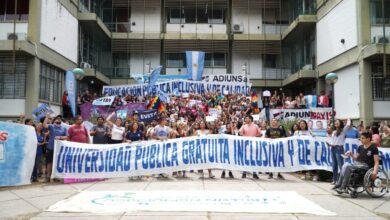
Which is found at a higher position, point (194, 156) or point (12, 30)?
point (12, 30)

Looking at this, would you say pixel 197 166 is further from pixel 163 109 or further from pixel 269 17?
pixel 269 17

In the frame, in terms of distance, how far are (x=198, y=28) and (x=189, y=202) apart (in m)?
30.6

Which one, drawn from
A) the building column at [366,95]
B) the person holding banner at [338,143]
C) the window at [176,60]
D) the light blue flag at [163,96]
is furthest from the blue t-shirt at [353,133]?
the window at [176,60]

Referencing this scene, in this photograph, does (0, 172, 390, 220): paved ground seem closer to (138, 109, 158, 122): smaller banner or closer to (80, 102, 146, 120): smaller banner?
(138, 109, 158, 122): smaller banner

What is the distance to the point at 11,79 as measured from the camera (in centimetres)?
2111

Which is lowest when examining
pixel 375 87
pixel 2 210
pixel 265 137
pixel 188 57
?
pixel 2 210

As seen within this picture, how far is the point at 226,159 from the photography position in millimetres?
11766

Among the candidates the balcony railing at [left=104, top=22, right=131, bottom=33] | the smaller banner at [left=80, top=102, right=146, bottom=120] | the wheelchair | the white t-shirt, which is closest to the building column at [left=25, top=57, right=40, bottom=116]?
the smaller banner at [left=80, top=102, right=146, bottom=120]

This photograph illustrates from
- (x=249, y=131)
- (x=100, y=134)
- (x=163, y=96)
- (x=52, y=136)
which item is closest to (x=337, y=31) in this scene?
(x=163, y=96)

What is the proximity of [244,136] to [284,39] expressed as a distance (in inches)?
961

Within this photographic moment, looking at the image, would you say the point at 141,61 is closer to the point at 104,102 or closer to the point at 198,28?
the point at 198,28

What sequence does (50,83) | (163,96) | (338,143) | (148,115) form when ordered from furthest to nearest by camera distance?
(50,83), (163,96), (148,115), (338,143)

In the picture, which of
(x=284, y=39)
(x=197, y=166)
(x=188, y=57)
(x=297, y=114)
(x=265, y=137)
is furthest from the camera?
(x=284, y=39)

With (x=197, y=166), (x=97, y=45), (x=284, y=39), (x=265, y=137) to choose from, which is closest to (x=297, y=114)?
(x=265, y=137)
